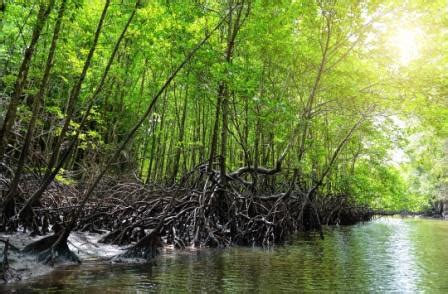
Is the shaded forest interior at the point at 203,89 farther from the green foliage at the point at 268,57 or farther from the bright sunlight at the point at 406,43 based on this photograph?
the bright sunlight at the point at 406,43

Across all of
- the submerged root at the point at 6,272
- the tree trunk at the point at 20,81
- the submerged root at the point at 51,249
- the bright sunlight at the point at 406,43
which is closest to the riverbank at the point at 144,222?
the submerged root at the point at 51,249

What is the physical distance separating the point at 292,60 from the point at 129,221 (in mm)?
7249

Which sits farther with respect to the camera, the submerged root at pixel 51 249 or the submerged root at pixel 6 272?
the submerged root at pixel 51 249

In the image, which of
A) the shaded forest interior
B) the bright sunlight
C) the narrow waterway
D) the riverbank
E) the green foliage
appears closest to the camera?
the narrow waterway

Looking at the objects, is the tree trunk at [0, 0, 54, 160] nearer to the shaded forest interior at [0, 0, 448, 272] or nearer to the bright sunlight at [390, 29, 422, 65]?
the shaded forest interior at [0, 0, 448, 272]

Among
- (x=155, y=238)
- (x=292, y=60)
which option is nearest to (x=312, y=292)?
(x=155, y=238)

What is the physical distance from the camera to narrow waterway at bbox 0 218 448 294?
19.8ft

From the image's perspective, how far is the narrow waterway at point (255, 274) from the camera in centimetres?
605

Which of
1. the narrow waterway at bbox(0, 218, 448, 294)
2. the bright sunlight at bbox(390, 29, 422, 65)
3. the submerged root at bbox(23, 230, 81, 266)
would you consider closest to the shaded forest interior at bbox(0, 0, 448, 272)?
the submerged root at bbox(23, 230, 81, 266)

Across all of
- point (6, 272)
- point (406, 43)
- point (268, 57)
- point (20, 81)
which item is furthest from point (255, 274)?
point (268, 57)

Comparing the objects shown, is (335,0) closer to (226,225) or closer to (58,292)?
(226,225)

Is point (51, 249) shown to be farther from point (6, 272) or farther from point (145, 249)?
point (145, 249)

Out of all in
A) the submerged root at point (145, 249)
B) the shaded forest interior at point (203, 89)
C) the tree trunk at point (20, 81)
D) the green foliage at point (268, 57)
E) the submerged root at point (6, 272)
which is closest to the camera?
the tree trunk at point (20, 81)

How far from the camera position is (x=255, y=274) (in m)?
7.35
